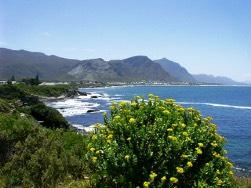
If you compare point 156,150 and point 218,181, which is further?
Result: point 218,181

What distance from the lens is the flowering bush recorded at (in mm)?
7262

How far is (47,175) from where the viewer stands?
30.5 feet

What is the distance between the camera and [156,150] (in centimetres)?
729

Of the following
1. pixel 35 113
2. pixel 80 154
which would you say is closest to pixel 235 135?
pixel 35 113

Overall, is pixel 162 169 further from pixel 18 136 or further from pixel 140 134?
pixel 18 136

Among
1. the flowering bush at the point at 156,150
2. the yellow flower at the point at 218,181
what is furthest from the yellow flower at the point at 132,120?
the yellow flower at the point at 218,181

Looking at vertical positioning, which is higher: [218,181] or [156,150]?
[156,150]

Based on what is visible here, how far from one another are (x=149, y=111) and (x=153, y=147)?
3.24 feet

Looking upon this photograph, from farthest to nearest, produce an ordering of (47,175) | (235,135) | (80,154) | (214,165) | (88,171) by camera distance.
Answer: (235,135) → (80,154) → (88,171) → (47,175) → (214,165)

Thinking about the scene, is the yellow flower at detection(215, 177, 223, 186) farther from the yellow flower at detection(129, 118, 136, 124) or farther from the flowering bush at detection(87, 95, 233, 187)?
the yellow flower at detection(129, 118, 136, 124)

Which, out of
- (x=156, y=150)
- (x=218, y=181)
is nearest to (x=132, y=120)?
(x=156, y=150)

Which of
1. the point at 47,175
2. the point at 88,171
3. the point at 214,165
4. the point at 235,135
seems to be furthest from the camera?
the point at 235,135

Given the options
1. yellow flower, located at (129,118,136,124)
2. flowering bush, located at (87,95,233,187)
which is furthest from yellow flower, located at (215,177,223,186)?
yellow flower, located at (129,118,136,124)

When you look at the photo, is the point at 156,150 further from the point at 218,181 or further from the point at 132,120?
the point at 218,181
